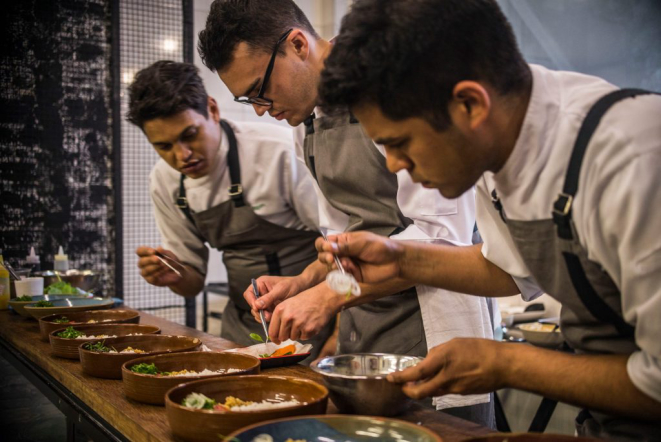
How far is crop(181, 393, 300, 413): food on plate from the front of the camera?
134cm

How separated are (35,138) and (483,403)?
140 inches

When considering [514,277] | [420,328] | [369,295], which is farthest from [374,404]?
[420,328]

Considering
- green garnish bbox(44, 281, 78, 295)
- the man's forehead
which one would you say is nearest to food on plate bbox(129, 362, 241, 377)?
the man's forehead

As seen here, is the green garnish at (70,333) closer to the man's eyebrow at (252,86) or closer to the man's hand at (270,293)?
the man's hand at (270,293)

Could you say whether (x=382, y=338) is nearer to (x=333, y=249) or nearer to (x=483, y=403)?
(x=483, y=403)

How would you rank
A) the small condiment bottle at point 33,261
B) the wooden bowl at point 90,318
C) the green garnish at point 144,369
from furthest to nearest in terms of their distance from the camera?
the small condiment bottle at point 33,261 < the wooden bowl at point 90,318 < the green garnish at point 144,369

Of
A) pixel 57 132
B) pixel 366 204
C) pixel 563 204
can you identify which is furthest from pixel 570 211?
pixel 57 132

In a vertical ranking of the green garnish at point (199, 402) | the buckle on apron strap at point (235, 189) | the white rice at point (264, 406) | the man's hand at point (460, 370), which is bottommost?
the white rice at point (264, 406)

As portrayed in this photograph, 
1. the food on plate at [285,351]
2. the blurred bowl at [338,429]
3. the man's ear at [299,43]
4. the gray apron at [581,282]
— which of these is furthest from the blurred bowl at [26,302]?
the gray apron at [581,282]

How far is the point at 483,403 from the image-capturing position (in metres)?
2.02

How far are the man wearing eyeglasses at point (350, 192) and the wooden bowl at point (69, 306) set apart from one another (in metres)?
1.10

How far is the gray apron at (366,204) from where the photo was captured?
6.95ft

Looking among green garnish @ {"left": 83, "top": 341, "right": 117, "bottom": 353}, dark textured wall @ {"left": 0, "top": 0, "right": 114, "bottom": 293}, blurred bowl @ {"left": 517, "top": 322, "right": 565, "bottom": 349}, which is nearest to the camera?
green garnish @ {"left": 83, "top": 341, "right": 117, "bottom": 353}

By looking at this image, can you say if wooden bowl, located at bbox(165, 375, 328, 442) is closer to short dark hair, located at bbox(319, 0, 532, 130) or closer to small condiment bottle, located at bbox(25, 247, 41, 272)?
short dark hair, located at bbox(319, 0, 532, 130)
